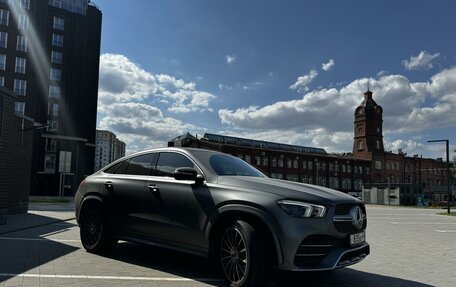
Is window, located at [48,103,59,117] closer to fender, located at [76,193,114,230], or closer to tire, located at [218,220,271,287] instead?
fender, located at [76,193,114,230]

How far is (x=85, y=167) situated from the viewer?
56.8 m

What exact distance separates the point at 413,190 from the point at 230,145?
3132cm

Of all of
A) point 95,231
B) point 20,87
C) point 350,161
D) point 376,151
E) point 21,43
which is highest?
point 21,43

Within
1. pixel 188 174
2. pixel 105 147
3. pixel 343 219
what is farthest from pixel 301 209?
pixel 105 147

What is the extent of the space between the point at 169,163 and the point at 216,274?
5.66 feet

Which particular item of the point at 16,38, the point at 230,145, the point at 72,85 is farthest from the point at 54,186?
the point at 230,145

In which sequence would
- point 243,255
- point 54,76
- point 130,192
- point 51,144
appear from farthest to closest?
1. point 54,76
2. point 51,144
3. point 130,192
4. point 243,255

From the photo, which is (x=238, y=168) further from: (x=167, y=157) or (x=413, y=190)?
(x=413, y=190)

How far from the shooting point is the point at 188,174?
5199 millimetres

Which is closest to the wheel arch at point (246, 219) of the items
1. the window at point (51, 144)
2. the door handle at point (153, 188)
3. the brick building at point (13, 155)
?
the door handle at point (153, 188)

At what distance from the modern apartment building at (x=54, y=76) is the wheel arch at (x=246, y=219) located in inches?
1816

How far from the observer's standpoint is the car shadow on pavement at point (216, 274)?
5262 mm

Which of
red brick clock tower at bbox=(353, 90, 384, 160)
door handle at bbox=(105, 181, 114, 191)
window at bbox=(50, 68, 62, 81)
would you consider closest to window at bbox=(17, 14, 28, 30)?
window at bbox=(50, 68, 62, 81)

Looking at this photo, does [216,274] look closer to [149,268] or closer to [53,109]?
[149,268]
